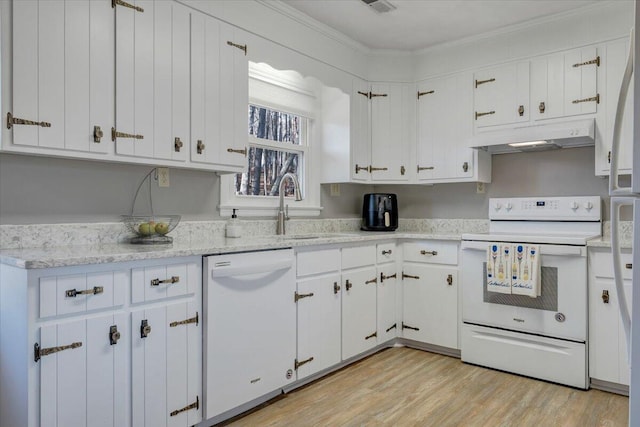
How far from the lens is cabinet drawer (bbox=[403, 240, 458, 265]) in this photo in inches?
127

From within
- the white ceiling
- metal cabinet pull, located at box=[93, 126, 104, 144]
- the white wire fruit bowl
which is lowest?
the white wire fruit bowl

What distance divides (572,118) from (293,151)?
2.01 metres

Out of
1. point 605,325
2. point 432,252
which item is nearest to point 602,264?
point 605,325

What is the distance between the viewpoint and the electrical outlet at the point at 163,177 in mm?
2543

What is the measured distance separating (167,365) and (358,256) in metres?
1.50

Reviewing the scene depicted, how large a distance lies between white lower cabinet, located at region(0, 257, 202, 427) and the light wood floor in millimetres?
536

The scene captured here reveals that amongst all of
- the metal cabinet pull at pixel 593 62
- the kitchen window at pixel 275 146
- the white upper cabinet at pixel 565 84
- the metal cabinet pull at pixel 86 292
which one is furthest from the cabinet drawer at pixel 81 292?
the metal cabinet pull at pixel 593 62

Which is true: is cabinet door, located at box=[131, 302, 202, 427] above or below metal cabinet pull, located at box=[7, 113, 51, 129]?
below

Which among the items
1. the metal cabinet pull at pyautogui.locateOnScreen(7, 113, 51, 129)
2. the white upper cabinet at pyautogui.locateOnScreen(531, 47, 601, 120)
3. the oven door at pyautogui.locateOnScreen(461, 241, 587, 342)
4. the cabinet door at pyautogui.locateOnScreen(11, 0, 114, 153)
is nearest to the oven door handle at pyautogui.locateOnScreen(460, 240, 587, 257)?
the oven door at pyautogui.locateOnScreen(461, 241, 587, 342)

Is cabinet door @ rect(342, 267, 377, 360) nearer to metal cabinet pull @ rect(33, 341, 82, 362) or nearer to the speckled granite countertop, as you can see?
the speckled granite countertop

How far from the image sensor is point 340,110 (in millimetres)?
3639

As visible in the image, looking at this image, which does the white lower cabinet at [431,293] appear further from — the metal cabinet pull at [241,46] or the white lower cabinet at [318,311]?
the metal cabinet pull at [241,46]

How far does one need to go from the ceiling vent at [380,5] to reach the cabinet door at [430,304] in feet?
6.01

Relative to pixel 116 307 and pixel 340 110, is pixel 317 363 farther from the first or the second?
pixel 340 110
